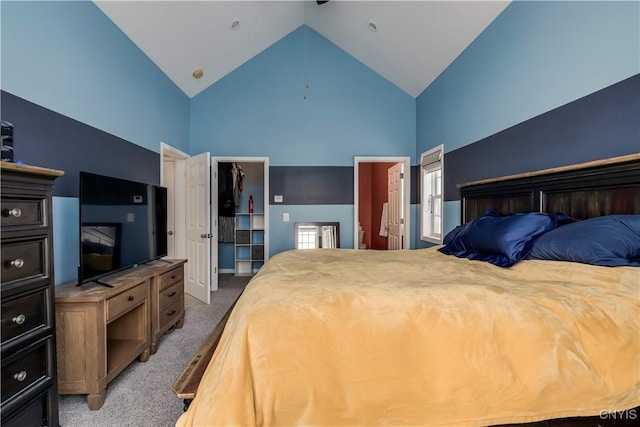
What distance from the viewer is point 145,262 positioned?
2555 millimetres

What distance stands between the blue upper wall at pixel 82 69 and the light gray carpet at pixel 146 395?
193 centimetres

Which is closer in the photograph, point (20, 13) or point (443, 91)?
point (20, 13)

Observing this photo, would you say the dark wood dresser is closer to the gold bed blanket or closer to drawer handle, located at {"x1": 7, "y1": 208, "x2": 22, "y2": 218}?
drawer handle, located at {"x1": 7, "y1": 208, "x2": 22, "y2": 218}

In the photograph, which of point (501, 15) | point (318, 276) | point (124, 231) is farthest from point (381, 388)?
point (501, 15)

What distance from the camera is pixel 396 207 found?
489 cm

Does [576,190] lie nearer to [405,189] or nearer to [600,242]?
[600,242]

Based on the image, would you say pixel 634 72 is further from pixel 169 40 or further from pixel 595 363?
pixel 169 40

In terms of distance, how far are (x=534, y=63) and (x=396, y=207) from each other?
295cm

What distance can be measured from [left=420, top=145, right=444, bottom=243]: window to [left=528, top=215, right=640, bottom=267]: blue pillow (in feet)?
7.25

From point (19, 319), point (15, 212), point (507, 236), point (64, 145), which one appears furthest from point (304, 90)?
point (19, 319)

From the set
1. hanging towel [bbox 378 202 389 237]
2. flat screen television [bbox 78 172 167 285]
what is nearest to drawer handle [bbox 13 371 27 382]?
flat screen television [bbox 78 172 167 285]

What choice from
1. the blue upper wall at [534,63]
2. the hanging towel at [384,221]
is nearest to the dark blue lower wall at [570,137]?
the blue upper wall at [534,63]

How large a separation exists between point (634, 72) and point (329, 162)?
10.7 feet

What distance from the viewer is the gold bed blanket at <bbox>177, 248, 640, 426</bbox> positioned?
0.96 metres
